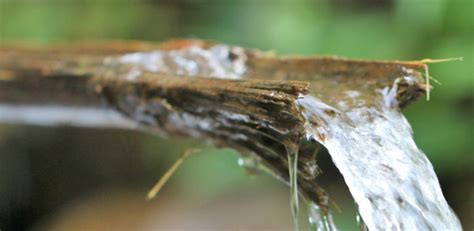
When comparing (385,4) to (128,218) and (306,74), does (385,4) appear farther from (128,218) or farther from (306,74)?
(306,74)

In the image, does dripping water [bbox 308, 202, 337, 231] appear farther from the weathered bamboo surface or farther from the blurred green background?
the blurred green background

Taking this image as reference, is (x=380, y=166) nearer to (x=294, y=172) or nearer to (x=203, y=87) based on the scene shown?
(x=294, y=172)

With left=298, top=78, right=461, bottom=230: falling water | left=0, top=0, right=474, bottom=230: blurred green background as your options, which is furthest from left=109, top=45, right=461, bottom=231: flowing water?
left=0, top=0, right=474, bottom=230: blurred green background

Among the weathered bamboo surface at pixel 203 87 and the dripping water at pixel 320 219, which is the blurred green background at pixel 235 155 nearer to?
the weathered bamboo surface at pixel 203 87

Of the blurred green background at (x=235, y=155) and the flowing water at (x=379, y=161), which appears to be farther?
the blurred green background at (x=235, y=155)

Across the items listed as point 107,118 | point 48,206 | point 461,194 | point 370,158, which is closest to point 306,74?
point 370,158

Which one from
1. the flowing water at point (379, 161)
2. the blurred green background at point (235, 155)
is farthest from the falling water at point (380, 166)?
the blurred green background at point (235, 155)
